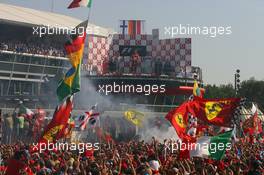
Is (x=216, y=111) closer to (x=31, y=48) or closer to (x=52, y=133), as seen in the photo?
(x=52, y=133)

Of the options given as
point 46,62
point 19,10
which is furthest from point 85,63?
point 19,10

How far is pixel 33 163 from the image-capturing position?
42.9 ft

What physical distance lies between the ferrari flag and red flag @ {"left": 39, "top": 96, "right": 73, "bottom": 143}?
442 mm

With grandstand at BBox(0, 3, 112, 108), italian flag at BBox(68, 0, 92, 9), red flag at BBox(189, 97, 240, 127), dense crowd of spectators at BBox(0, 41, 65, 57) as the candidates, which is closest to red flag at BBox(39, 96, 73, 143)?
italian flag at BBox(68, 0, 92, 9)

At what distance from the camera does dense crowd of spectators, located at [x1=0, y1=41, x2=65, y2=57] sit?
38.2 metres

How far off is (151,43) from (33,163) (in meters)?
31.3

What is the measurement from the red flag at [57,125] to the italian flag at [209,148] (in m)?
2.89

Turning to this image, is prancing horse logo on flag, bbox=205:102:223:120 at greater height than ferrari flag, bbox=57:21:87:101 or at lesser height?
lesser

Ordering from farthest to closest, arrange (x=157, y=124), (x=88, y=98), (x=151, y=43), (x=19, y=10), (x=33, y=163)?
(x=19, y=10)
(x=151, y=43)
(x=88, y=98)
(x=157, y=124)
(x=33, y=163)

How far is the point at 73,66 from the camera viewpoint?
12.0 metres

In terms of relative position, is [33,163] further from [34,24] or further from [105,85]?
[34,24]

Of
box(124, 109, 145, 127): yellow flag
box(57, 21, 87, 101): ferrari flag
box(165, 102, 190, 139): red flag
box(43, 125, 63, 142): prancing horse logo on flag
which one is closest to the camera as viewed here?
box(43, 125, 63, 142): prancing horse logo on flag

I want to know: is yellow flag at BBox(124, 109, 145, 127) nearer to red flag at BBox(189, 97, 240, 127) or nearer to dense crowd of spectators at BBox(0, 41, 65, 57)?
red flag at BBox(189, 97, 240, 127)

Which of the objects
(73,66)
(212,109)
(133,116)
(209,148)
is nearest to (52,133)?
(73,66)
